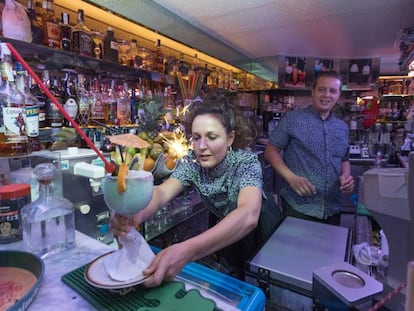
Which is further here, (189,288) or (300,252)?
(300,252)

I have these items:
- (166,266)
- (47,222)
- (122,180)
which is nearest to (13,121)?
(47,222)

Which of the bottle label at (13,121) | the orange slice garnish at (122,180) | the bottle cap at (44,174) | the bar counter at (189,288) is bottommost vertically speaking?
the bar counter at (189,288)

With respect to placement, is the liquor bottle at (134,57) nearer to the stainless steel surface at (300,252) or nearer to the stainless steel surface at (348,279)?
the stainless steel surface at (300,252)

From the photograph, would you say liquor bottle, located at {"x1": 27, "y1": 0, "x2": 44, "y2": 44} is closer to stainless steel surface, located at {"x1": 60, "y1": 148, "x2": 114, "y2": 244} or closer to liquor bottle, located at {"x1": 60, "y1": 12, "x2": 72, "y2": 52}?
liquor bottle, located at {"x1": 60, "y1": 12, "x2": 72, "y2": 52}

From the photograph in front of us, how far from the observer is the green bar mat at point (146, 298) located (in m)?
0.60

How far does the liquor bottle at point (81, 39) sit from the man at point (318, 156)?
145 centimetres

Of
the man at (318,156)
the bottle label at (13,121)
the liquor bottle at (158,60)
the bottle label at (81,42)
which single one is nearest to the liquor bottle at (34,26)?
the bottle label at (81,42)

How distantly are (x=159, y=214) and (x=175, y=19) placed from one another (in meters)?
1.78

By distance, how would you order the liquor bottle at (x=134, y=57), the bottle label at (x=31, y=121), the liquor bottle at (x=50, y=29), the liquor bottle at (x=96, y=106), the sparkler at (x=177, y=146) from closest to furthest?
the bottle label at (x=31, y=121) → the sparkler at (x=177, y=146) → the liquor bottle at (x=50, y=29) → the liquor bottle at (x=96, y=106) → the liquor bottle at (x=134, y=57)

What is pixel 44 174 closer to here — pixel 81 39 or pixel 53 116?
pixel 53 116

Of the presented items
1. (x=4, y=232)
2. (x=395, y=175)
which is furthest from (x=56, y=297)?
(x=395, y=175)

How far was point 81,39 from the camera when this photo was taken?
6.12 feet

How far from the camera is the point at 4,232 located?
3.02 ft

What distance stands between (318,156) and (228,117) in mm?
957
